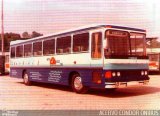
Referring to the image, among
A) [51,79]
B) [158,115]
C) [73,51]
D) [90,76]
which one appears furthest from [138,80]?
[158,115]

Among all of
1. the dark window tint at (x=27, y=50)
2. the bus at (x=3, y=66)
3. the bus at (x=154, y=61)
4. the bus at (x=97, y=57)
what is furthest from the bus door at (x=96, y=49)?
the bus at (x=3, y=66)

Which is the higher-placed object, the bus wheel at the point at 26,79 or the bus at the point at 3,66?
the bus at the point at 3,66

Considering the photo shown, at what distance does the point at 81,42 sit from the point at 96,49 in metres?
1.02

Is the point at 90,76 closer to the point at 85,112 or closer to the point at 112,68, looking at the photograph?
the point at 112,68

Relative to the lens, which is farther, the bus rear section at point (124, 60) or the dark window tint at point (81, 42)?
the dark window tint at point (81, 42)

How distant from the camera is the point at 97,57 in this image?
11.3m

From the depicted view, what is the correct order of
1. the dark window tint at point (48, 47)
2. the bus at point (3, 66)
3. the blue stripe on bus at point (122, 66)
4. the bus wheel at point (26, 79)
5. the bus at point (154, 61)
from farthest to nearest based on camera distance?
the bus at point (3, 66) < the bus at point (154, 61) < the bus wheel at point (26, 79) < the dark window tint at point (48, 47) < the blue stripe on bus at point (122, 66)

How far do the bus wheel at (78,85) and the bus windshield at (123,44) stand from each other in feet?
5.67

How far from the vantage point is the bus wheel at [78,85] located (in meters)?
12.2

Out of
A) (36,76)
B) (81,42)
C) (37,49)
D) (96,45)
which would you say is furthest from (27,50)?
(96,45)

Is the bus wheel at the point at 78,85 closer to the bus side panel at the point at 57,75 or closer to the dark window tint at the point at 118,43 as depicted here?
the bus side panel at the point at 57,75

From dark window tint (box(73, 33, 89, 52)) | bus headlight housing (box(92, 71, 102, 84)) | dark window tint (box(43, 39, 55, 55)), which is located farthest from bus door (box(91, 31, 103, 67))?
dark window tint (box(43, 39, 55, 55))

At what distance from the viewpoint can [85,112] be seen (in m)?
7.72

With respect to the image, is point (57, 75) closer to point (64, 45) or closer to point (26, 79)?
point (64, 45)
